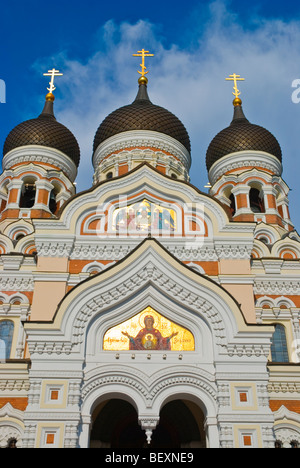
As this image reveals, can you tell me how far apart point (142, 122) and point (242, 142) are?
3692 millimetres

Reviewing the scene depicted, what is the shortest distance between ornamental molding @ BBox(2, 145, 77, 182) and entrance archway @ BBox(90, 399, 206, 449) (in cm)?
1048

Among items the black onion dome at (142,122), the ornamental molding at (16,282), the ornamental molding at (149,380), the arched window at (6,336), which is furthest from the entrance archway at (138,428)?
the black onion dome at (142,122)

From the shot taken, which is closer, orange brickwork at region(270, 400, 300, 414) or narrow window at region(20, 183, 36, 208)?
orange brickwork at region(270, 400, 300, 414)

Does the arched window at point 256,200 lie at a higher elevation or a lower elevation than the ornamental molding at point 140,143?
lower

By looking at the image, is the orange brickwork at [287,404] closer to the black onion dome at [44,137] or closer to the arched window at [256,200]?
the arched window at [256,200]

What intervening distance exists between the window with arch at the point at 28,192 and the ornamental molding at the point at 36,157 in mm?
695

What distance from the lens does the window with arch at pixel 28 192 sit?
18969 millimetres

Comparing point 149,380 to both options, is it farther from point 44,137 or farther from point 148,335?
point 44,137

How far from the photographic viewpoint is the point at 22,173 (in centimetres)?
1889

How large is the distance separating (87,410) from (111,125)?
1297cm

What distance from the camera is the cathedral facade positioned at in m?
9.55

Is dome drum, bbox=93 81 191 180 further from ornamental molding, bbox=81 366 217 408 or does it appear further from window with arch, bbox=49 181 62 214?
ornamental molding, bbox=81 366 217 408

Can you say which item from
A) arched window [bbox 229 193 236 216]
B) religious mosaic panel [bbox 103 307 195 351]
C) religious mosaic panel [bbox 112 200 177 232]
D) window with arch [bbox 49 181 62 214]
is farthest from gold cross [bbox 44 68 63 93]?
religious mosaic panel [bbox 103 307 195 351]

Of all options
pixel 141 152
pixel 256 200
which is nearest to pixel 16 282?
pixel 141 152
